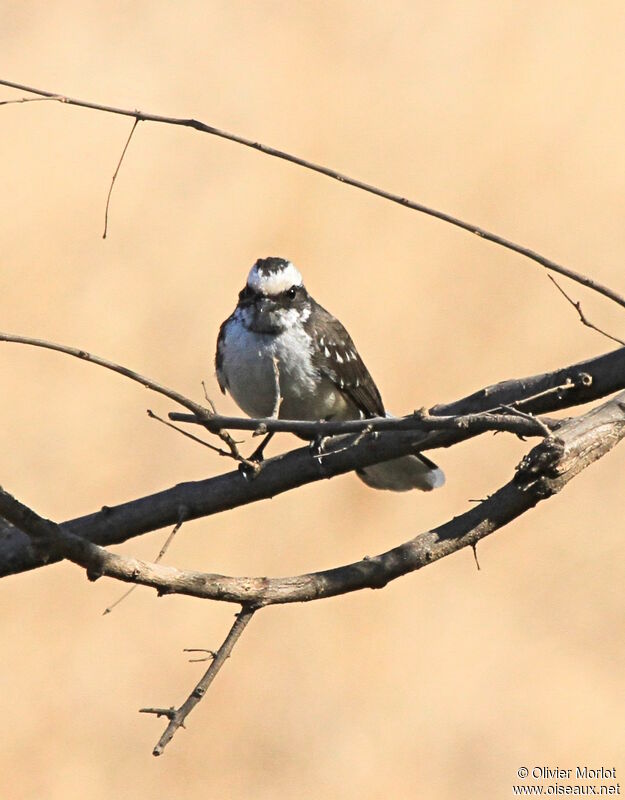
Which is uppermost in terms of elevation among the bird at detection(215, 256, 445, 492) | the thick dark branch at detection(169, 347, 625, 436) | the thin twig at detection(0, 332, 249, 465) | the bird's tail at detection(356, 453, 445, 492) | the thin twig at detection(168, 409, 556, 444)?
the bird at detection(215, 256, 445, 492)

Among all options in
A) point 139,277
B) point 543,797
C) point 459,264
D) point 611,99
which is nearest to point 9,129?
point 139,277

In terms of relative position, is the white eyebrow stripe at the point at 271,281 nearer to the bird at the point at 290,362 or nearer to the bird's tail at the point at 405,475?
the bird at the point at 290,362

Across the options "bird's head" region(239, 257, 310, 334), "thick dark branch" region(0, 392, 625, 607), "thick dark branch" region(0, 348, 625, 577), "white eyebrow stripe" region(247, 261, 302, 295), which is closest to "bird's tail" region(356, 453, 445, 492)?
"bird's head" region(239, 257, 310, 334)

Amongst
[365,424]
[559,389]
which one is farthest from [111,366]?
[559,389]

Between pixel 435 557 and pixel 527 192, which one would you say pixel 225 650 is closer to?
pixel 435 557

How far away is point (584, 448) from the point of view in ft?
13.1

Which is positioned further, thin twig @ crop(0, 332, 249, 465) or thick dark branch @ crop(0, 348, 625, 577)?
thick dark branch @ crop(0, 348, 625, 577)

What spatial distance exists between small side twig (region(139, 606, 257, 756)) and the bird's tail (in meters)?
2.57

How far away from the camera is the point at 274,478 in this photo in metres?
4.92

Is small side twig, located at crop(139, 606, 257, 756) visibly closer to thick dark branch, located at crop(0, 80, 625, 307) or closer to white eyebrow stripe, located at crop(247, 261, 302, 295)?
thick dark branch, located at crop(0, 80, 625, 307)

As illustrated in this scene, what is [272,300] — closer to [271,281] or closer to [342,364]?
[271,281]

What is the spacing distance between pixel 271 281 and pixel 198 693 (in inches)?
119

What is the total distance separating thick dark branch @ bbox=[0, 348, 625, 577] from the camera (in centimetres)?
432

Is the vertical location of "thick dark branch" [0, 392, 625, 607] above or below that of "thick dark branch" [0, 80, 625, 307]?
below
